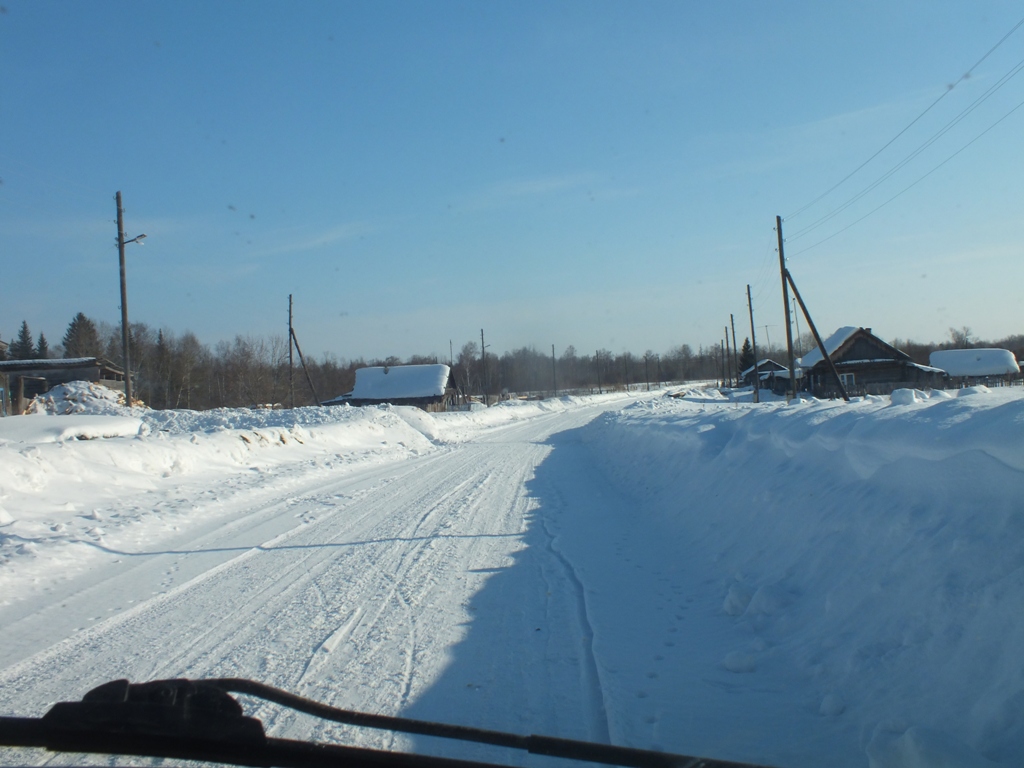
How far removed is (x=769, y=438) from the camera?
29.5 ft

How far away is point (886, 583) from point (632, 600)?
235 cm

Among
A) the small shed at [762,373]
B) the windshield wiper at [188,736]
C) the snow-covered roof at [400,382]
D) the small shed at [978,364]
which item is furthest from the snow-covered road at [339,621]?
the small shed at [762,373]

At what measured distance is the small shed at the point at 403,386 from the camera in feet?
221

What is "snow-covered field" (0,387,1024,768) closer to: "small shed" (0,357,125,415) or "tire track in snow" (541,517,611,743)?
"tire track in snow" (541,517,611,743)

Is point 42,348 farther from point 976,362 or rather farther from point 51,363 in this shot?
point 976,362

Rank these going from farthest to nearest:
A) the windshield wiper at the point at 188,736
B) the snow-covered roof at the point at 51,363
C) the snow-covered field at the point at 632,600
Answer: the snow-covered roof at the point at 51,363, the snow-covered field at the point at 632,600, the windshield wiper at the point at 188,736

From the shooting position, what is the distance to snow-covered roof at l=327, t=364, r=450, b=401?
67.4 m

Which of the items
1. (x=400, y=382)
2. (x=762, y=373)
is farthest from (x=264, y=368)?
(x=762, y=373)

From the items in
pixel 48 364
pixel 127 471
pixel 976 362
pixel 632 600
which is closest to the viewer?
pixel 632 600

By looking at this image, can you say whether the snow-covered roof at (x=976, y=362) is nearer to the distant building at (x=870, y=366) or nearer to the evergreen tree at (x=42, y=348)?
the distant building at (x=870, y=366)

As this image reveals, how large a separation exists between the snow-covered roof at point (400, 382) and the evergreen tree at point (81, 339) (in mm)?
43519

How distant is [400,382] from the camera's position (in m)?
68.6

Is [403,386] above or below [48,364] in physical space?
below

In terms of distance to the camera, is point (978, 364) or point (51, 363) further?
point (978, 364)
